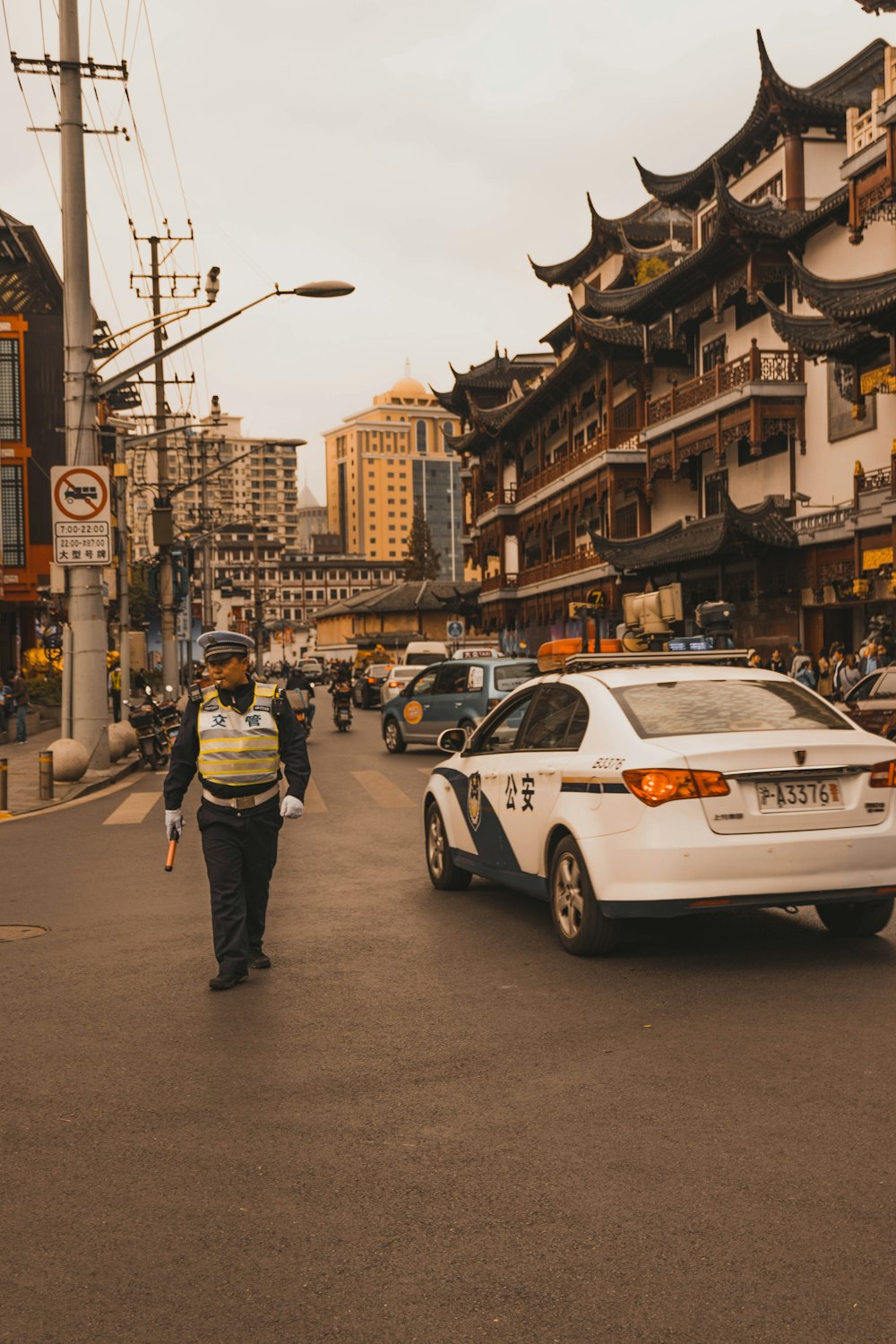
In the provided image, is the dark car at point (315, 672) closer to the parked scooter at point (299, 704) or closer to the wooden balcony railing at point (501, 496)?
the wooden balcony railing at point (501, 496)

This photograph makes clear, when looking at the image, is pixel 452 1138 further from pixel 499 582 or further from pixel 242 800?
pixel 499 582

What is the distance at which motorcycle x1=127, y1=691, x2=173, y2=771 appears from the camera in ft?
74.1

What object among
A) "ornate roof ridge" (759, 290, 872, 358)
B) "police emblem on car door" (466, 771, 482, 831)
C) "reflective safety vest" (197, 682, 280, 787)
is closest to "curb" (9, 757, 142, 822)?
"police emblem on car door" (466, 771, 482, 831)

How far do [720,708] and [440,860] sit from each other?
292cm

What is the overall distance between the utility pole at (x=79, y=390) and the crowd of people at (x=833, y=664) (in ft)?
33.9

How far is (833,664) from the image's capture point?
29938 mm

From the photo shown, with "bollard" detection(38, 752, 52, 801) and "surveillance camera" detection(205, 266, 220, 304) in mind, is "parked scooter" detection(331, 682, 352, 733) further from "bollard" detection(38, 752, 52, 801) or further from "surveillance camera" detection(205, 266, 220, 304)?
"bollard" detection(38, 752, 52, 801)

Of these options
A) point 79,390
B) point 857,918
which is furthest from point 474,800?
point 79,390

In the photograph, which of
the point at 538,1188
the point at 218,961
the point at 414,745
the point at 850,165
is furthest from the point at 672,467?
the point at 538,1188

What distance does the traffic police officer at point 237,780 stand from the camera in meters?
7.11

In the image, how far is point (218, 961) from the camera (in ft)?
23.3

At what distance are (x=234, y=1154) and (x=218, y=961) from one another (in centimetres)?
255

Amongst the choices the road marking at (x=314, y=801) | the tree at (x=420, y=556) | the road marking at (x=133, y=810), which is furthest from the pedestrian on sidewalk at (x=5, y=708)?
the tree at (x=420, y=556)

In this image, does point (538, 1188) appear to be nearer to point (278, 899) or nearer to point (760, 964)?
point (760, 964)
